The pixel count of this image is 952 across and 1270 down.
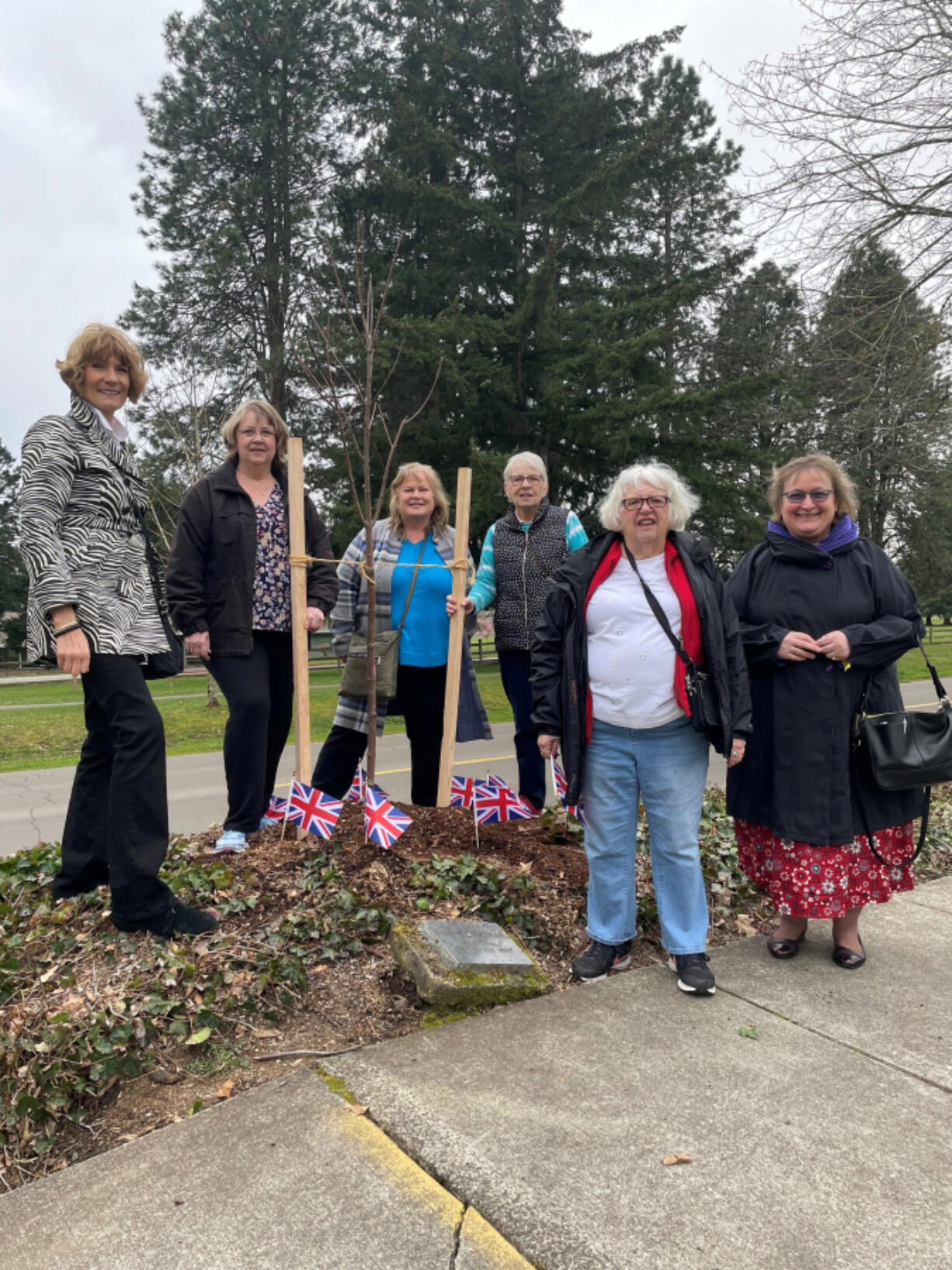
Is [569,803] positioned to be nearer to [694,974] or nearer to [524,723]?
[694,974]

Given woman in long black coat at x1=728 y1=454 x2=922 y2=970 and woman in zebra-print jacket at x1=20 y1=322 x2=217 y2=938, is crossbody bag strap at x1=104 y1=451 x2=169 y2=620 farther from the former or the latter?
woman in long black coat at x1=728 y1=454 x2=922 y2=970

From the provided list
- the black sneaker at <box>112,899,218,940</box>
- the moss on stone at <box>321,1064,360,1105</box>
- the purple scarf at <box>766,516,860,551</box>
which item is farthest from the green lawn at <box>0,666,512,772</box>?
the purple scarf at <box>766,516,860,551</box>

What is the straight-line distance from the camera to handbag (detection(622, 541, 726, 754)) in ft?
9.93

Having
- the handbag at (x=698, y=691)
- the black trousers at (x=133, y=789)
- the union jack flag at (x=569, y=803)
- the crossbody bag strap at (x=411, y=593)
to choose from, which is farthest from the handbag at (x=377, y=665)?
the handbag at (x=698, y=691)

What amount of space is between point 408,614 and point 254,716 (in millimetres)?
995

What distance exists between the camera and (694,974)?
9.97ft

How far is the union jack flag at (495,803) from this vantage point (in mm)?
4207

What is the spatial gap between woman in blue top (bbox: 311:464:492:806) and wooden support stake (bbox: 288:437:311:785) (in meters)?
0.47

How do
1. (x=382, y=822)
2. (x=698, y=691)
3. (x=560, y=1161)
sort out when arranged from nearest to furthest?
(x=560, y=1161) → (x=698, y=691) → (x=382, y=822)

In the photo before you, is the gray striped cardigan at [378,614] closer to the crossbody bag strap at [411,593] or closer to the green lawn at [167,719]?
the crossbody bag strap at [411,593]

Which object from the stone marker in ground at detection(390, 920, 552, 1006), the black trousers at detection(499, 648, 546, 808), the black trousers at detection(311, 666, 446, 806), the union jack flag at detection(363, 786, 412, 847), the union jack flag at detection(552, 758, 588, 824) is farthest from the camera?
the black trousers at detection(499, 648, 546, 808)

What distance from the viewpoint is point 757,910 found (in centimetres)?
394

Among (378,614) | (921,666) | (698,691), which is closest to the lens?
(698,691)

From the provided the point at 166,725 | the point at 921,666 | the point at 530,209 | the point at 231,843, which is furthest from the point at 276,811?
the point at 921,666
